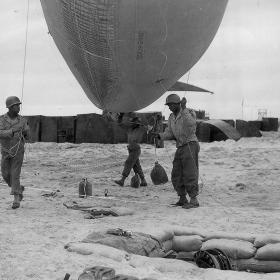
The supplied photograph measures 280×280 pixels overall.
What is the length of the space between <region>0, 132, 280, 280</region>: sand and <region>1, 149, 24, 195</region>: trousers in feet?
1.20

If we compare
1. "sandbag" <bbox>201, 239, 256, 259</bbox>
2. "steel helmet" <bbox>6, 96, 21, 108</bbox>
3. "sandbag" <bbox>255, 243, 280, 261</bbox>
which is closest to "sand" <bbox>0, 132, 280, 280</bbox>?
"sandbag" <bbox>201, 239, 256, 259</bbox>

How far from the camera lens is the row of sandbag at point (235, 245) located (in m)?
5.93

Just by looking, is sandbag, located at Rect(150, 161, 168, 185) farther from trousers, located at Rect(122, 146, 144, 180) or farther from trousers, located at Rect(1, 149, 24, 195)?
trousers, located at Rect(1, 149, 24, 195)

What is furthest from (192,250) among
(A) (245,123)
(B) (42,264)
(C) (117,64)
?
(A) (245,123)

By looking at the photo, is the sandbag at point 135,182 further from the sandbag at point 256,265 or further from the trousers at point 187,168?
the sandbag at point 256,265

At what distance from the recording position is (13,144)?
26.7 feet

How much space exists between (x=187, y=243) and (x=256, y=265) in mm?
845

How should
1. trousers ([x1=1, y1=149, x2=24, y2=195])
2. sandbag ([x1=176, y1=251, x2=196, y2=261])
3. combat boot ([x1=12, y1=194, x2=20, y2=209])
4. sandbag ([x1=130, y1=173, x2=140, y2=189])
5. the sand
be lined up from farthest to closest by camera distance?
sandbag ([x1=130, y1=173, x2=140, y2=189]) → combat boot ([x1=12, y1=194, x2=20, y2=209]) → trousers ([x1=1, y1=149, x2=24, y2=195]) → sandbag ([x1=176, y1=251, x2=196, y2=261]) → the sand

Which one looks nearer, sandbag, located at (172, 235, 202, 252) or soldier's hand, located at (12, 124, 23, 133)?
sandbag, located at (172, 235, 202, 252)

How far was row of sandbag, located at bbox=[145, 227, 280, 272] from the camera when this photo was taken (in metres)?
5.93

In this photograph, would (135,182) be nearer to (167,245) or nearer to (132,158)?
(132,158)

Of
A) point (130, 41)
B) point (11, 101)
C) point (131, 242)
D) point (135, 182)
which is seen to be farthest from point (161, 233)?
point (135, 182)

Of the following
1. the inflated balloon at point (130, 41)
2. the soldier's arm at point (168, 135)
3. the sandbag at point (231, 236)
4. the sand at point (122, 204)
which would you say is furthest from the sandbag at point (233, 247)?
the inflated balloon at point (130, 41)

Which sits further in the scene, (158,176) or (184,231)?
(158,176)
